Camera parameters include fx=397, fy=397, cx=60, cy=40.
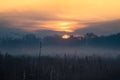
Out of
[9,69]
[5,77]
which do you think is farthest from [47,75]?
[5,77]

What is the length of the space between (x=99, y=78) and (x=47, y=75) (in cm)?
825

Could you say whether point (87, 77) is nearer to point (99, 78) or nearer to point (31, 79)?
point (99, 78)

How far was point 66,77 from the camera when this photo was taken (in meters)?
54.5

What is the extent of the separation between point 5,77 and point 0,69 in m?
6.84

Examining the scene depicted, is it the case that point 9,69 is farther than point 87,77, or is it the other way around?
point 9,69

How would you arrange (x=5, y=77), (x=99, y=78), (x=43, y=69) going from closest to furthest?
(x=5, y=77) < (x=99, y=78) < (x=43, y=69)

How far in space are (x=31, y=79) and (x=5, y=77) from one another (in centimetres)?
546

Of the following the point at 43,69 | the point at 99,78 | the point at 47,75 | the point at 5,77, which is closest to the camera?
the point at 5,77

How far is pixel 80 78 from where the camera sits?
174ft

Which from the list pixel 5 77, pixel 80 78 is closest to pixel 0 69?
pixel 5 77

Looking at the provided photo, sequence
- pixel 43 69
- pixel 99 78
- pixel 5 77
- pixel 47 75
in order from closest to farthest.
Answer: pixel 5 77, pixel 99 78, pixel 47 75, pixel 43 69

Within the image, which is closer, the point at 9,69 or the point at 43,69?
the point at 9,69

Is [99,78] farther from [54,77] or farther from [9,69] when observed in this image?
[9,69]

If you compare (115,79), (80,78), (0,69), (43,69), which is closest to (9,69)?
(0,69)
